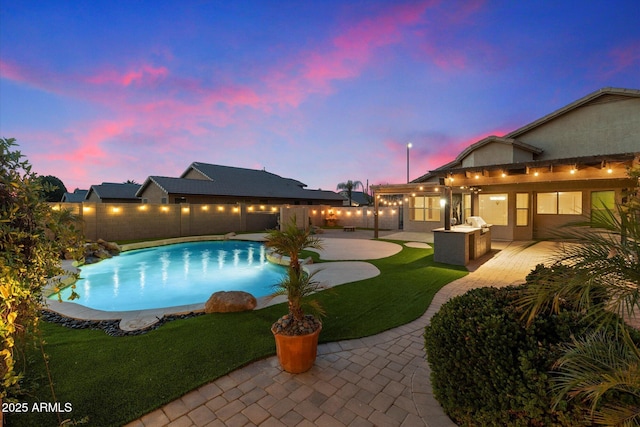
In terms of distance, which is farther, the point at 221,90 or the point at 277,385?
the point at 221,90

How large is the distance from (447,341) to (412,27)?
1203 cm

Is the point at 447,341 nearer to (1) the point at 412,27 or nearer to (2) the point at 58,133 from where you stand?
(1) the point at 412,27

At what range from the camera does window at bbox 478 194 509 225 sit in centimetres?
1461

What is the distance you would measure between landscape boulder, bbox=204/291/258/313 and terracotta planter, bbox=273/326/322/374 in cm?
220

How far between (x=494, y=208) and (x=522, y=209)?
1.25m

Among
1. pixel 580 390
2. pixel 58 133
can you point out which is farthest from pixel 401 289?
pixel 58 133

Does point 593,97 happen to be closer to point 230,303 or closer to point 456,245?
point 456,245

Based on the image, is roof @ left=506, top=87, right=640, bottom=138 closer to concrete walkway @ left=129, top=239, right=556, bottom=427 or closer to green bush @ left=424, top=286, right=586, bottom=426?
concrete walkway @ left=129, top=239, right=556, bottom=427

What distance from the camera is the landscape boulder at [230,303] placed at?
5.30 metres

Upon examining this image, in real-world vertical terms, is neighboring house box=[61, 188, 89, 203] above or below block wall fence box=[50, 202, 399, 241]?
above

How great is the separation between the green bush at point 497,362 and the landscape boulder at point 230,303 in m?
3.76

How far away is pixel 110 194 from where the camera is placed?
93.2 feet

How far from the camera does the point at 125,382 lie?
3102mm

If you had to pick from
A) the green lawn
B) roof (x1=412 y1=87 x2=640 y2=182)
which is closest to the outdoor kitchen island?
roof (x1=412 y1=87 x2=640 y2=182)
